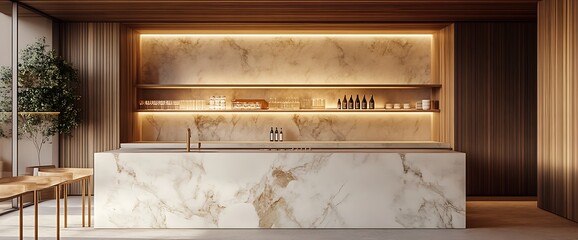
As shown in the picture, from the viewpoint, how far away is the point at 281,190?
5301 mm

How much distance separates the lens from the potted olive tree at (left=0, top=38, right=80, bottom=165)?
6664mm

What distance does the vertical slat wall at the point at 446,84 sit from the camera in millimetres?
7555

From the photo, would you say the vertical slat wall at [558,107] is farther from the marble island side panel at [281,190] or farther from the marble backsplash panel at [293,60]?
the marble backsplash panel at [293,60]

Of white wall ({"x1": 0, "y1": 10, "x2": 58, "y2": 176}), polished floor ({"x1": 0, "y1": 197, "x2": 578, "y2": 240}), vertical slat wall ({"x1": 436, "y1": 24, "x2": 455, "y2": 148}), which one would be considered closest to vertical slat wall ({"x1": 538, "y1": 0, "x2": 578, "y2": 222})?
polished floor ({"x1": 0, "y1": 197, "x2": 578, "y2": 240})

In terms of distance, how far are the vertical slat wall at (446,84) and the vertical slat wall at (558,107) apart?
1290 millimetres

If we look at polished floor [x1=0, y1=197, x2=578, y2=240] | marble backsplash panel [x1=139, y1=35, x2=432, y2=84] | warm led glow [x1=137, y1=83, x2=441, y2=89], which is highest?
marble backsplash panel [x1=139, y1=35, x2=432, y2=84]

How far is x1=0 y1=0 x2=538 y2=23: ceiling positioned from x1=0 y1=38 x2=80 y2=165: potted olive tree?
62 cm

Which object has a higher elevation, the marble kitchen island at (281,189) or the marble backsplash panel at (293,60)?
the marble backsplash panel at (293,60)

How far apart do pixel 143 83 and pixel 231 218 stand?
3.48 m

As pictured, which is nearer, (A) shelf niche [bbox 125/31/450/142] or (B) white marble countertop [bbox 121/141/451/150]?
(B) white marble countertop [bbox 121/141/451/150]

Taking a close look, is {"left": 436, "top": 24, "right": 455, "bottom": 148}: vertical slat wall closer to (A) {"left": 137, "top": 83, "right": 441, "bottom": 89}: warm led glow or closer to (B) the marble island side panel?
(A) {"left": 137, "top": 83, "right": 441, "bottom": 89}: warm led glow

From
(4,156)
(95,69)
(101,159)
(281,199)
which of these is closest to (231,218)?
(281,199)

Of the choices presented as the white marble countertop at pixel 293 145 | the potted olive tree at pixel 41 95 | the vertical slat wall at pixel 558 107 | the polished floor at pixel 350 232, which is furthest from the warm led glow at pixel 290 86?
the polished floor at pixel 350 232

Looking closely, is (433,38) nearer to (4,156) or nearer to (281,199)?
(281,199)
